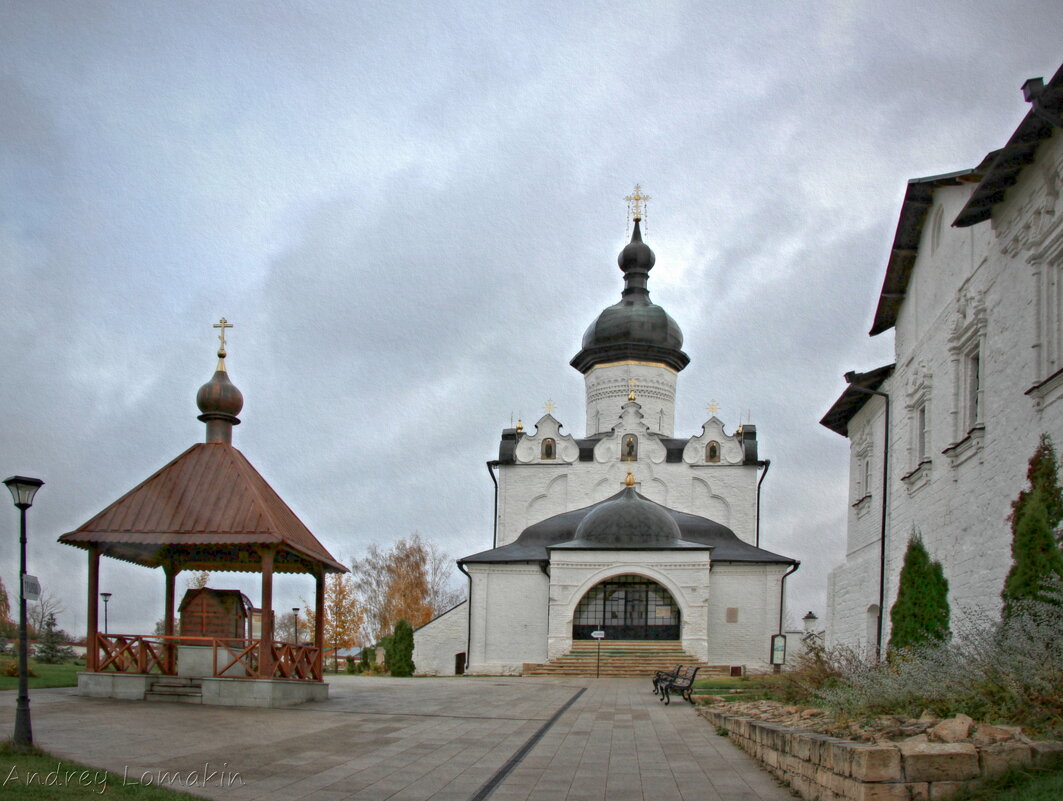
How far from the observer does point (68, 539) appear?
52.3ft

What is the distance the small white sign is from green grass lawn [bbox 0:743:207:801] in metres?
1.61

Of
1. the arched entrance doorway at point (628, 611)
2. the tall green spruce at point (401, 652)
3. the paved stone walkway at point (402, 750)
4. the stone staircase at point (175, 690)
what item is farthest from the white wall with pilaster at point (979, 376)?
the tall green spruce at point (401, 652)

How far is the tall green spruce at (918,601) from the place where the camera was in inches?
548

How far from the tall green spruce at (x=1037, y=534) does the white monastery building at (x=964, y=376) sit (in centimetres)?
33

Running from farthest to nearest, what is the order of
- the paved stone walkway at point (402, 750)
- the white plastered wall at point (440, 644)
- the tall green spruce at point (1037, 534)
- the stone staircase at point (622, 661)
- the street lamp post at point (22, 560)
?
the white plastered wall at point (440, 644)
the stone staircase at point (622, 661)
the tall green spruce at point (1037, 534)
the street lamp post at point (22, 560)
the paved stone walkway at point (402, 750)

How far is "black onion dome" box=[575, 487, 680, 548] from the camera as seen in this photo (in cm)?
3170

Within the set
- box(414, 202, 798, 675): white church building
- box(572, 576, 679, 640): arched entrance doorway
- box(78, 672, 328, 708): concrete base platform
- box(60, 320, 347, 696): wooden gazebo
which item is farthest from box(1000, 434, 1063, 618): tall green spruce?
box(572, 576, 679, 640): arched entrance doorway

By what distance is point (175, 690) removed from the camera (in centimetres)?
1584

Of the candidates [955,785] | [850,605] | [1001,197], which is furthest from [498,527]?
[955,785]

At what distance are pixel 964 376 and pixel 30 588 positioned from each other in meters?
10.9

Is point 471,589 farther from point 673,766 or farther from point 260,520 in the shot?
point 673,766

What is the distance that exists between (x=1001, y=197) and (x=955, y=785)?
730 centimetres

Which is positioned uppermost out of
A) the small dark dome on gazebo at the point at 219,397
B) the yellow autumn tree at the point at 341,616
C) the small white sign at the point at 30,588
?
the small dark dome on gazebo at the point at 219,397

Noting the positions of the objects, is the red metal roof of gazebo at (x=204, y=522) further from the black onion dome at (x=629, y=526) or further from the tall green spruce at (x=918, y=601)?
the black onion dome at (x=629, y=526)
